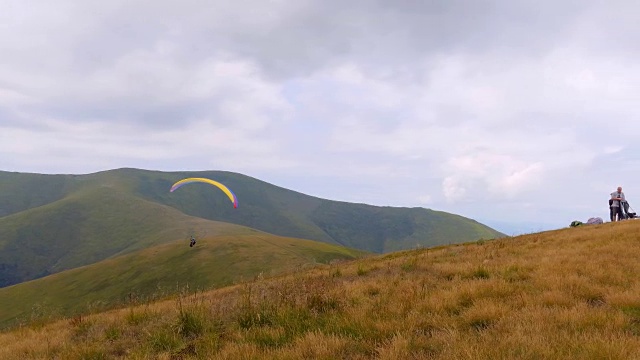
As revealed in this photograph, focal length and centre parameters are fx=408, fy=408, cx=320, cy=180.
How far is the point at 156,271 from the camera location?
4254 inches

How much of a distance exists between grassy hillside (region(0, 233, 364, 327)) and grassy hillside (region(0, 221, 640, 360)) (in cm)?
7490

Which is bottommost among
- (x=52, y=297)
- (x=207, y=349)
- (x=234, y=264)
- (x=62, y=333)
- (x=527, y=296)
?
(x=52, y=297)

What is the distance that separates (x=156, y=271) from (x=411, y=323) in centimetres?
11336

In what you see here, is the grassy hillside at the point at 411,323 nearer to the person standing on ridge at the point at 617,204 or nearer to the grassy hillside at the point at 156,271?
the person standing on ridge at the point at 617,204

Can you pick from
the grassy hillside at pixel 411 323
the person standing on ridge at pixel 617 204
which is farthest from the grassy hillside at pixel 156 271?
the grassy hillside at pixel 411 323

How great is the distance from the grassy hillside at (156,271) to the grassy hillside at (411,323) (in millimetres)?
74903

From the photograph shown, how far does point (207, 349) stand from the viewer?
6.13 m

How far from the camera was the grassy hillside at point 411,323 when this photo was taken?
16.9 ft

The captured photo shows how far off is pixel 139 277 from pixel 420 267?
11045 centimetres

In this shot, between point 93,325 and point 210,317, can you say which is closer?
point 210,317

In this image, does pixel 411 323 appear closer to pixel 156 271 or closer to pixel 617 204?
pixel 617 204

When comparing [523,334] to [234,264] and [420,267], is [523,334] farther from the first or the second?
[234,264]

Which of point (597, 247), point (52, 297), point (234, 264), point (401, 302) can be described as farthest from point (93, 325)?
point (52, 297)

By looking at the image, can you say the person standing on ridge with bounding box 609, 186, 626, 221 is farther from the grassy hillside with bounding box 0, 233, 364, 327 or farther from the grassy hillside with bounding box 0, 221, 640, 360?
the grassy hillside with bounding box 0, 233, 364, 327
